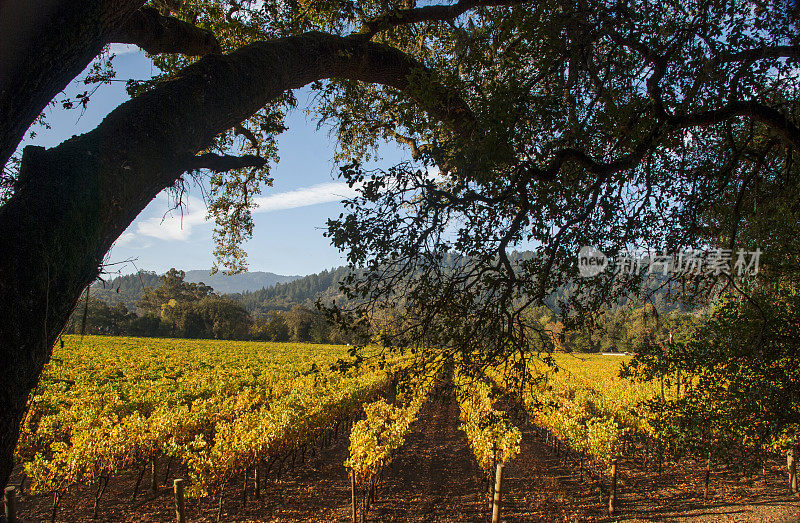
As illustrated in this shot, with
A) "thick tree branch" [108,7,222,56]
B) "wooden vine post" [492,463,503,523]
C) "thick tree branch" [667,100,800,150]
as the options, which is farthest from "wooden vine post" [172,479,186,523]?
"thick tree branch" [667,100,800,150]

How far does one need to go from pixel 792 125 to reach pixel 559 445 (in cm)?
1536

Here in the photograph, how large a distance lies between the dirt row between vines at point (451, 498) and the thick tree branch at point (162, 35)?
23.8 ft

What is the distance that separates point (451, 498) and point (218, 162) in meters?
10.3

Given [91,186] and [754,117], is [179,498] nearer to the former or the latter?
[91,186]

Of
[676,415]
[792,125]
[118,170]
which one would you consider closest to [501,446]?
[676,415]

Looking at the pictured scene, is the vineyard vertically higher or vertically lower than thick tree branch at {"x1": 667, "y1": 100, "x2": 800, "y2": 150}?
lower

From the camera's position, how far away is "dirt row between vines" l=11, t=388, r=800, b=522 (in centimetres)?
869

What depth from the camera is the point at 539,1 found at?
3232 mm

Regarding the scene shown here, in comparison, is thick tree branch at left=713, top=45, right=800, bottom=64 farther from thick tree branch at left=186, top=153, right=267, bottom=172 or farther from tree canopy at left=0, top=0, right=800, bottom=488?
thick tree branch at left=186, top=153, right=267, bottom=172

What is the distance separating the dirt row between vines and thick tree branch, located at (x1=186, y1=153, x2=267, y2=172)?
22.5ft

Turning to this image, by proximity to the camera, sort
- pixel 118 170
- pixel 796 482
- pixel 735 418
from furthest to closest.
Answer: pixel 796 482
pixel 735 418
pixel 118 170

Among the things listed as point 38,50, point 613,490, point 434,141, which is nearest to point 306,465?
point 613,490

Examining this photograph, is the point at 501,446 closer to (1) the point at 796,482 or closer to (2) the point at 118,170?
(1) the point at 796,482

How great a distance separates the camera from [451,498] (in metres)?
9.96
